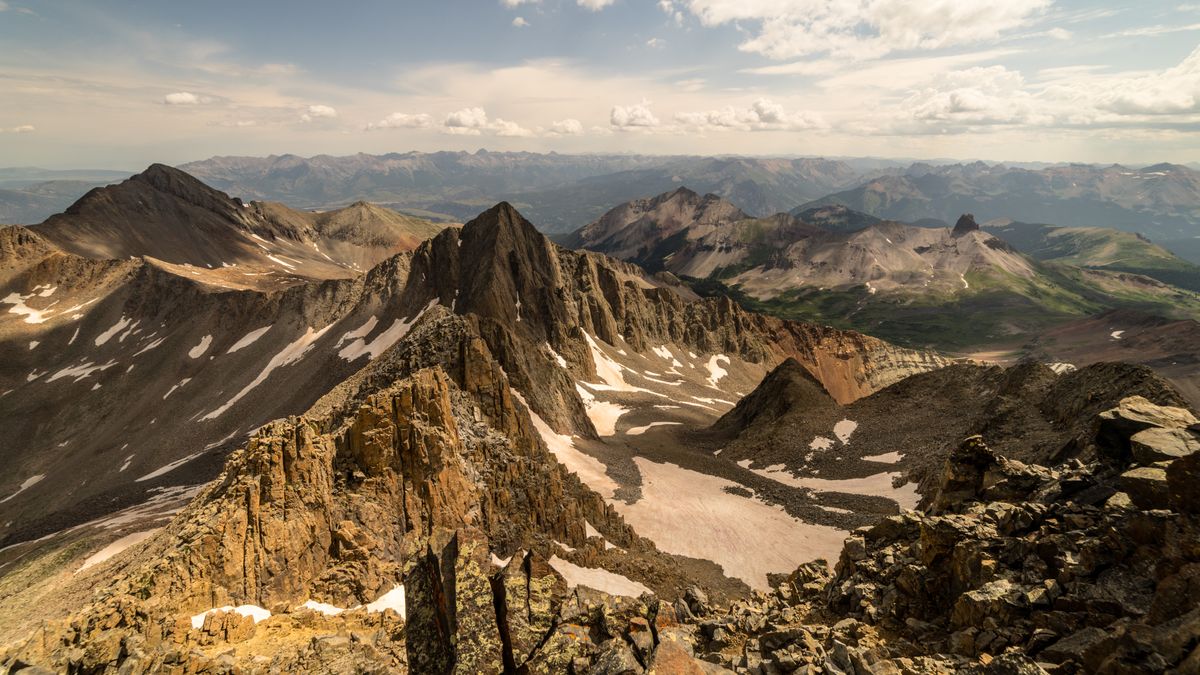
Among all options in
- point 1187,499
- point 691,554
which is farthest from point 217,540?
point 691,554

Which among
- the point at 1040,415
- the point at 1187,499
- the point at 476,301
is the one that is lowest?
the point at 1040,415

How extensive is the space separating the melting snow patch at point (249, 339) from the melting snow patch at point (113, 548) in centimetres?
6879

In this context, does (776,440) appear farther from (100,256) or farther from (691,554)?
(100,256)

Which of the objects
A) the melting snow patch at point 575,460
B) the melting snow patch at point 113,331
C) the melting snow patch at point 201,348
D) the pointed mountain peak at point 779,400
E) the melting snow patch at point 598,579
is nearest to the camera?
the melting snow patch at point 598,579

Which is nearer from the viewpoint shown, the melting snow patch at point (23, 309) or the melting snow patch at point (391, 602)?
the melting snow patch at point (391, 602)

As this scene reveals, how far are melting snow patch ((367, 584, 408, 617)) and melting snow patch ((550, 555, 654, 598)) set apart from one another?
1123 centimetres

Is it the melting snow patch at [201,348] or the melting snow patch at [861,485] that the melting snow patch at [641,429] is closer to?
the melting snow patch at [861,485]

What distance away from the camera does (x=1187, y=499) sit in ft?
41.1

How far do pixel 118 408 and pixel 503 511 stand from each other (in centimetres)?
9472

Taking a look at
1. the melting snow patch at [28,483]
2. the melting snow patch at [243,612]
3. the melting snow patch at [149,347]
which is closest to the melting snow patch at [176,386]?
the melting snow patch at [28,483]

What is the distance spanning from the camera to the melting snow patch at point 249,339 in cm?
10231

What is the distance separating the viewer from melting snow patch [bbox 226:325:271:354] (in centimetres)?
10231

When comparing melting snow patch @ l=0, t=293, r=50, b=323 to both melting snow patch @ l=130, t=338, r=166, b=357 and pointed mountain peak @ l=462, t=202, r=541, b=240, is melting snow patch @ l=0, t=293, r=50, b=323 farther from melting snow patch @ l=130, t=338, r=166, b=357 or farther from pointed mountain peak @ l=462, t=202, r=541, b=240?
pointed mountain peak @ l=462, t=202, r=541, b=240

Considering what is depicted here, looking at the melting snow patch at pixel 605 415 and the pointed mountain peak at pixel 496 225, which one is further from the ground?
the pointed mountain peak at pixel 496 225
